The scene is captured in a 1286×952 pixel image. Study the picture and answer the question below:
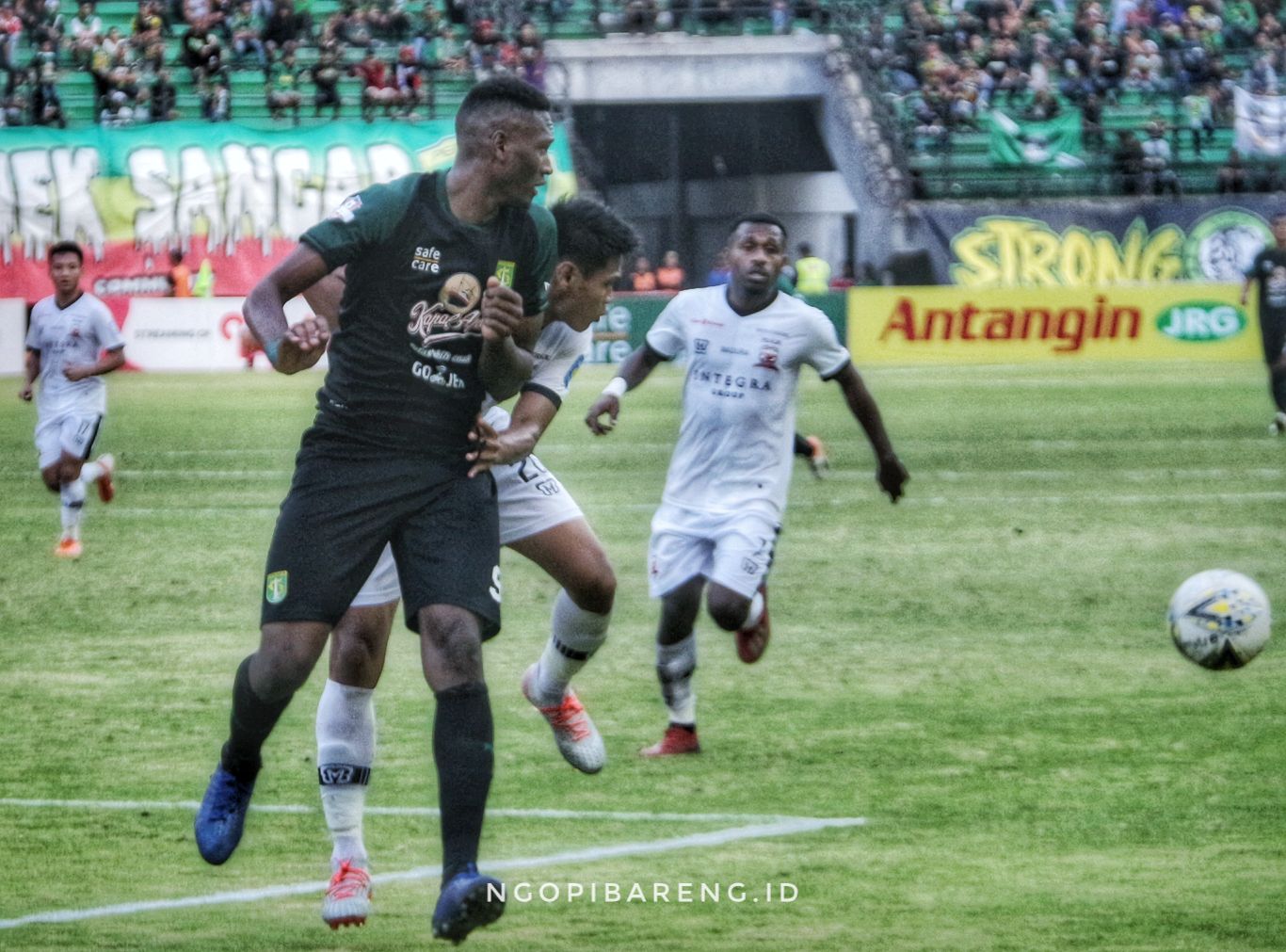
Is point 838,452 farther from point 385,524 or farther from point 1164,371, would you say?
point 385,524

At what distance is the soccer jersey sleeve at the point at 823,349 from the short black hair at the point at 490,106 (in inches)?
119

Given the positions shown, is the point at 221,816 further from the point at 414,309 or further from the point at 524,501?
the point at 524,501

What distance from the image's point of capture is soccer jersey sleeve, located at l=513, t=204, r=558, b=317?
609cm

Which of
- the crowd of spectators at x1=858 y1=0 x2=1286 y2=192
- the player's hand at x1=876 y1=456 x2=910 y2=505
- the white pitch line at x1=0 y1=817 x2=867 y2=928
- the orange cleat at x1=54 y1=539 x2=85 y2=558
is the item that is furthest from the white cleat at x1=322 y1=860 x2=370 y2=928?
the crowd of spectators at x1=858 y1=0 x2=1286 y2=192

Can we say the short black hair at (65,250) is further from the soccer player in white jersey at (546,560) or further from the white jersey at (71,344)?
the soccer player in white jersey at (546,560)

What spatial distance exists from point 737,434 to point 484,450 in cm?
299

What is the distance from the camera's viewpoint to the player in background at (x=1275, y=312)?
22.2 m

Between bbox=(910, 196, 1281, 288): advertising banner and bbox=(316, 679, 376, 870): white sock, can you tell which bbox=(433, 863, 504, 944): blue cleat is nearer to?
bbox=(316, 679, 376, 870): white sock

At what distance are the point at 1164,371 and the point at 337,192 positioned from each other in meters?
15.6

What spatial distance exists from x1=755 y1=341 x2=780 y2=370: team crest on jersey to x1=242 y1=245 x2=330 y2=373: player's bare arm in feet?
11.0

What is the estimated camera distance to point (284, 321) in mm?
5742

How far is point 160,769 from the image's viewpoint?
319 inches

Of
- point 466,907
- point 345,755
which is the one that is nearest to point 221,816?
point 345,755

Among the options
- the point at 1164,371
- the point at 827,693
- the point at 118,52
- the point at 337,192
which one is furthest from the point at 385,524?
the point at 118,52
